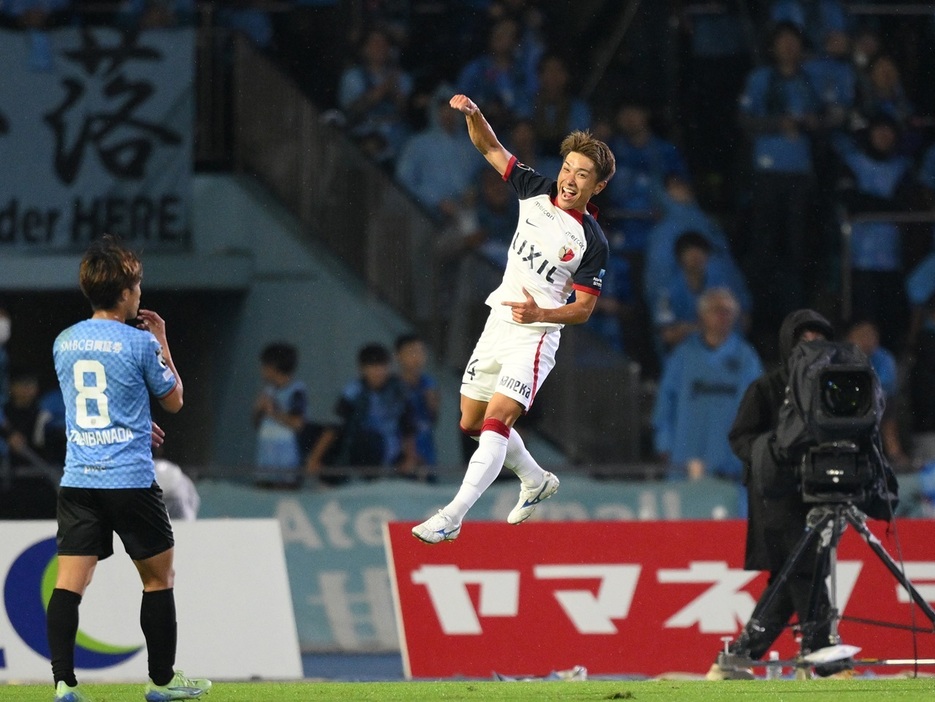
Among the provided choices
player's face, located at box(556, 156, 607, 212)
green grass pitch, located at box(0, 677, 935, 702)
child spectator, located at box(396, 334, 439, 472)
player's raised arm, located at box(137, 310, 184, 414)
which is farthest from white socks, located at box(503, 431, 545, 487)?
child spectator, located at box(396, 334, 439, 472)

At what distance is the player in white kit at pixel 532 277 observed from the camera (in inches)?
293

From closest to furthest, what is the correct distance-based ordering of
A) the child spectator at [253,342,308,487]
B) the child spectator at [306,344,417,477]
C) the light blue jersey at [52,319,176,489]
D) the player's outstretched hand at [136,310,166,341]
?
the light blue jersey at [52,319,176,489]
the player's outstretched hand at [136,310,166,341]
the child spectator at [306,344,417,477]
the child spectator at [253,342,308,487]

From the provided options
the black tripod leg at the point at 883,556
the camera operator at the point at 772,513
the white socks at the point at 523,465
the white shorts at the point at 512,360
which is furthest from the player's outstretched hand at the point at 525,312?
the black tripod leg at the point at 883,556

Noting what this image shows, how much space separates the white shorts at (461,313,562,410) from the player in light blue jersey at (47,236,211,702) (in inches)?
70.5

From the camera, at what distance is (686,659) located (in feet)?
30.7

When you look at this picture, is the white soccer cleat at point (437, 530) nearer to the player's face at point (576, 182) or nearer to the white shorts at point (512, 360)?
the white shorts at point (512, 360)

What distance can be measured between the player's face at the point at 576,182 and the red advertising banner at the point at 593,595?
2.61m

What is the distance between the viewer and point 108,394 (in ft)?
20.5

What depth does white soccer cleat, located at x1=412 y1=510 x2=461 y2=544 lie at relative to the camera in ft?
23.6

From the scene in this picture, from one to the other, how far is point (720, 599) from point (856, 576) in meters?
0.80

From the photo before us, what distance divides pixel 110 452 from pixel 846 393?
3608 millimetres

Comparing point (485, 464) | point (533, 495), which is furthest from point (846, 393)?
point (485, 464)

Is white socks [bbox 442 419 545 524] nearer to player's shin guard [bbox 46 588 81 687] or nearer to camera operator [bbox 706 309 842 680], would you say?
camera operator [bbox 706 309 842 680]

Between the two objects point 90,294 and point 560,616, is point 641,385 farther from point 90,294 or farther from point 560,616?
point 90,294
